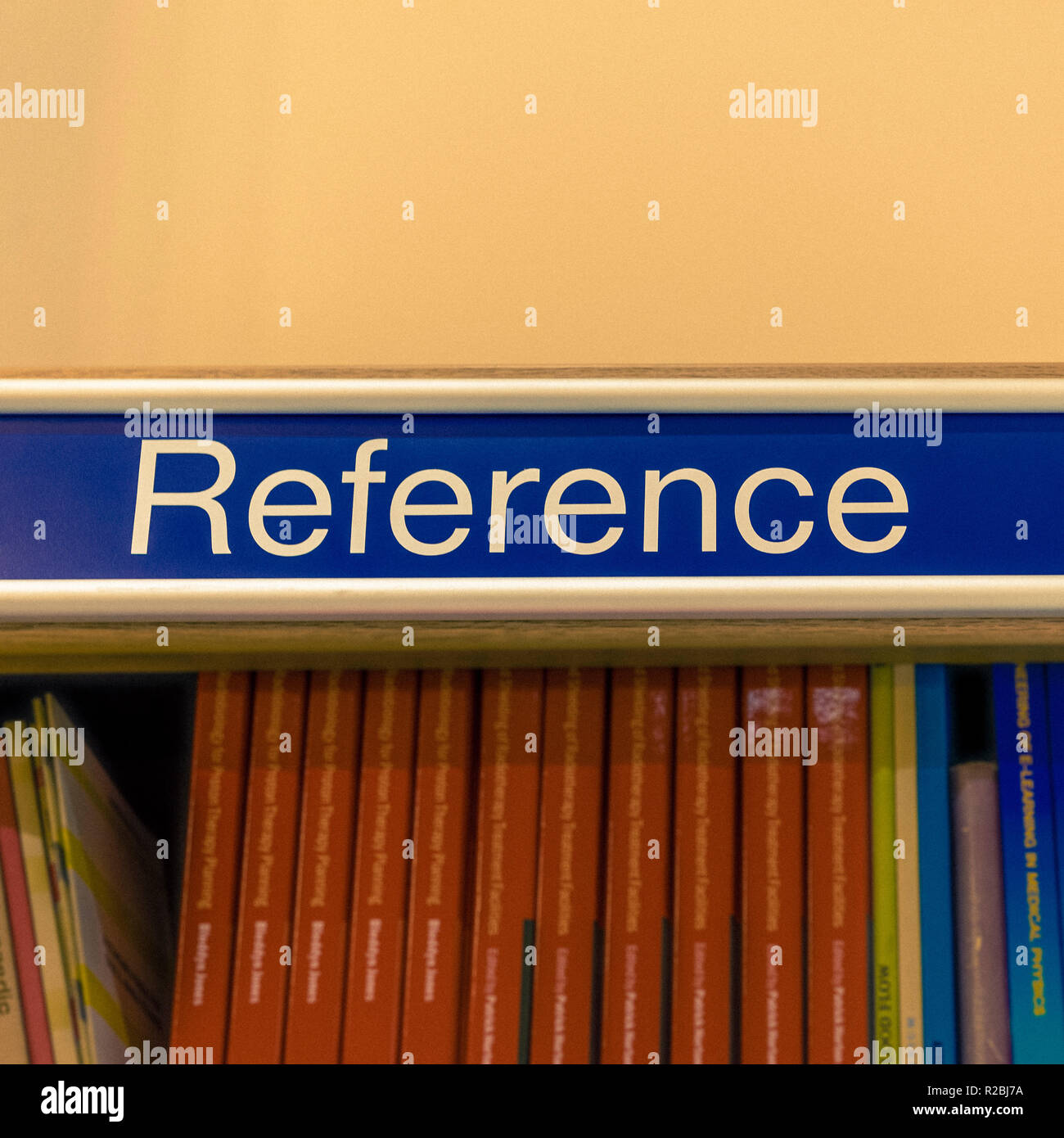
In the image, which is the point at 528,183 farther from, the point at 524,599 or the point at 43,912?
the point at 43,912

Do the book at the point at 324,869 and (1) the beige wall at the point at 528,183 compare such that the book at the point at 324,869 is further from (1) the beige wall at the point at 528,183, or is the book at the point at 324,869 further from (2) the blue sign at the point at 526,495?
(1) the beige wall at the point at 528,183

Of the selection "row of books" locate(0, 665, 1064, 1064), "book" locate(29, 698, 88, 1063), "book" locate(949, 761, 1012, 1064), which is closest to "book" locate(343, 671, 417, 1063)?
"row of books" locate(0, 665, 1064, 1064)

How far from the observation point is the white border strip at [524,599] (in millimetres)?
688

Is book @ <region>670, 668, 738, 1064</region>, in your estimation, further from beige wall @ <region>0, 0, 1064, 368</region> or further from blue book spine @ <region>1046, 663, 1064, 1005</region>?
beige wall @ <region>0, 0, 1064, 368</region>

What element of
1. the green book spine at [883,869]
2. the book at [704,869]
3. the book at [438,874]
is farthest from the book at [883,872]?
the book at [438,874]

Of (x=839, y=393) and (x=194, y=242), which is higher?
(x=194, y=242)

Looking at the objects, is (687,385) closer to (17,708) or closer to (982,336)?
(982,336)

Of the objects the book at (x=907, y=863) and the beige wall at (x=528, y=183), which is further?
the beige wall at (x=528, y=183)

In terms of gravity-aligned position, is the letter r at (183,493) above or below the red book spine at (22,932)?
above

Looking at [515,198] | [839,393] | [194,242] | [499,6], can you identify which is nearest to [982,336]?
[839,393]

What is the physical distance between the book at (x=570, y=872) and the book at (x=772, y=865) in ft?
0.39

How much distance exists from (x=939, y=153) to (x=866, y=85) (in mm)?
105

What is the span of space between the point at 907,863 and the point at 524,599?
376mm

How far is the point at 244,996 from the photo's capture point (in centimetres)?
75
